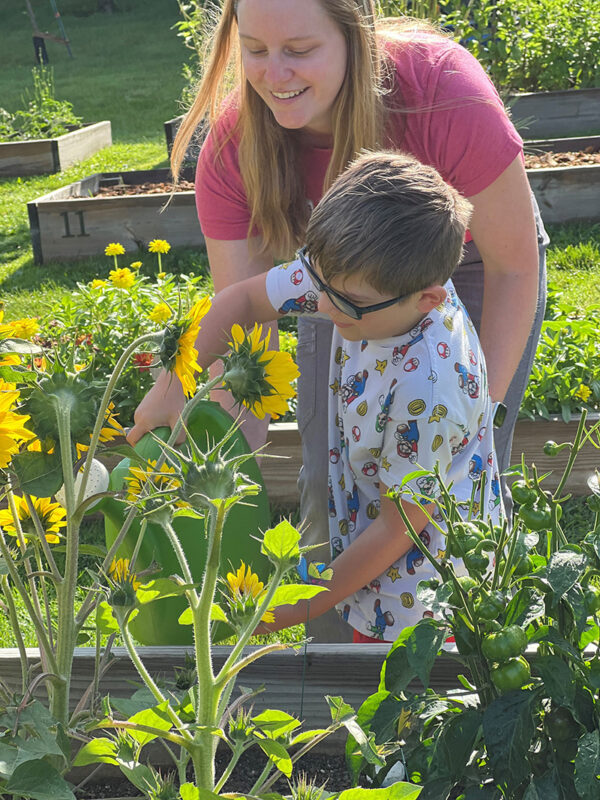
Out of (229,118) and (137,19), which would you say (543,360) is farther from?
(137,19)

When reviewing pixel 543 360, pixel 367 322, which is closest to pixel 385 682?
pixel 367 322

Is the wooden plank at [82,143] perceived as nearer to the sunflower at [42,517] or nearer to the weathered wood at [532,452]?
the weathered wood at [532,452]

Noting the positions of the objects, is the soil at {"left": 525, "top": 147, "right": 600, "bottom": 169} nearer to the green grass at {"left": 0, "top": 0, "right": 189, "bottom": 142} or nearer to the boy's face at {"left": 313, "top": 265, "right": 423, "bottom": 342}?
the green grass at {"left": 0, "top": 0, "right": 189, "bottom": 142}

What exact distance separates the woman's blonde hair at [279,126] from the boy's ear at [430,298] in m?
0.51

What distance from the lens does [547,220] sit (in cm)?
460

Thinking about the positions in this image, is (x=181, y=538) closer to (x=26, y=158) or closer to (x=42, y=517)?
(x=42, y=517)

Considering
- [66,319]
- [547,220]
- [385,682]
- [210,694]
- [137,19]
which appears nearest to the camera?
[210,694]

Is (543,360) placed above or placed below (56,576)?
below

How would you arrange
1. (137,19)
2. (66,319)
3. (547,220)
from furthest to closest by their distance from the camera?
1. (137,19)
2. (547,220)
3. (66,319)

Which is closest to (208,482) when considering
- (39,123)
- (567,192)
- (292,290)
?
(292,290)

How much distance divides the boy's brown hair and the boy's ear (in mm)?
10

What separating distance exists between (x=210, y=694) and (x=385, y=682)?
192 millimetres

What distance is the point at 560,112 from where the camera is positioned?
20.6ft

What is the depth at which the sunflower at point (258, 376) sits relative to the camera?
2.93ft
